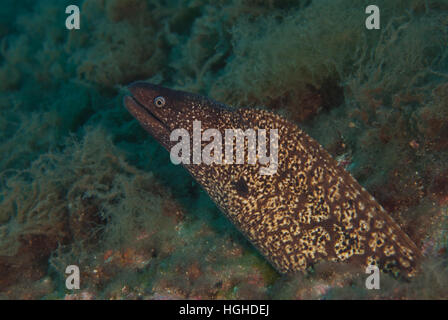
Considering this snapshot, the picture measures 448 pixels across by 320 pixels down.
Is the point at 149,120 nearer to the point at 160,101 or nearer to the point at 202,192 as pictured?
the point at 160,101

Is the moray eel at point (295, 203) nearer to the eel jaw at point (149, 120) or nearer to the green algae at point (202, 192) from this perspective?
the eel jaw at point (149, 120)

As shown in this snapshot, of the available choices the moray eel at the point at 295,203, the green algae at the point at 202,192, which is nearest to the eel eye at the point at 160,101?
the moray eel at the point at 295,203

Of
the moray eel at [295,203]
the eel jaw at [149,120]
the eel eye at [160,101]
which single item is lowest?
the moray eel at [295,203]

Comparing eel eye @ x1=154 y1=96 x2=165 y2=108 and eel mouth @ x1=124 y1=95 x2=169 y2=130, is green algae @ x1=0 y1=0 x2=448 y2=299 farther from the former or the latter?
eel eye @ x1=154 y1=96 x2=165 y2=108

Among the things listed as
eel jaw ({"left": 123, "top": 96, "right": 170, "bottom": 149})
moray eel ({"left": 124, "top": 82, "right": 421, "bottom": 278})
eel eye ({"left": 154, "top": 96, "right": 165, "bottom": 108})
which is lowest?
moray eel ({"left": 124, "top": 82, "right": 421, "bottom": 278})

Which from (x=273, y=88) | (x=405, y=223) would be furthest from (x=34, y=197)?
(x=405, y=223)

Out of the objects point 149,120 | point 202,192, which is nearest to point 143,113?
point 149,120

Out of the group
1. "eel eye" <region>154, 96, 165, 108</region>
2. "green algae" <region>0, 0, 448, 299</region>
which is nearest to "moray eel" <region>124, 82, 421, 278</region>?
"eel eye" <region>154, 96, 165, 108</region>

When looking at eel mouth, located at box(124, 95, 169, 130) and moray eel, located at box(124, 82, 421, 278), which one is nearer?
moray eel, located at box(124, 82, 421, 278)
